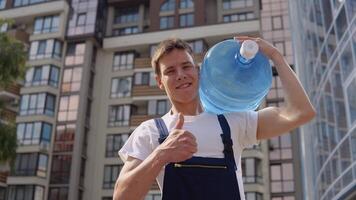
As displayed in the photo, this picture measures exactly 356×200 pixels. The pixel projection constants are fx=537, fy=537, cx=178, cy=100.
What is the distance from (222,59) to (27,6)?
130 feet

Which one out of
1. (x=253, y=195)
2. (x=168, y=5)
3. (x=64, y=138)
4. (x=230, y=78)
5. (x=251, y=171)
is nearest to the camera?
(x=230, y=78)

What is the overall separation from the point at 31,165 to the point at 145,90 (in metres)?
8.90

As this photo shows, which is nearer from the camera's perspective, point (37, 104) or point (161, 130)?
point (161, 130)

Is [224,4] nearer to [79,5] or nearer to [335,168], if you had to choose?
[79,5]

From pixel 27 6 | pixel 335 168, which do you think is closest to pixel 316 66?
pixel 335 168

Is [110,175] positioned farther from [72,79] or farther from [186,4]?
[186,4]

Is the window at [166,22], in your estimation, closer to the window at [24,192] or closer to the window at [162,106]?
the window at [162,106]

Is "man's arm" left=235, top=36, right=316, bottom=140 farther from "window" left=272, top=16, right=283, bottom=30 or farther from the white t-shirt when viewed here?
"window" left=272, top=16, right=283, bottom=30

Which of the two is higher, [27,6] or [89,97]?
[27,6]

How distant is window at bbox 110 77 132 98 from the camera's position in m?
37.7

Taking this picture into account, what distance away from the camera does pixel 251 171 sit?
106 feet

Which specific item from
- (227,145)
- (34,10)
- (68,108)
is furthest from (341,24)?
(34,10)

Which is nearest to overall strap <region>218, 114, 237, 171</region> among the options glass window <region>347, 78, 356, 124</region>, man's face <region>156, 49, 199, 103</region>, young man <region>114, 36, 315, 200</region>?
young man <region>114, 36, 315, 200</region>

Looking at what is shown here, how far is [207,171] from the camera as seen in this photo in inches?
100
